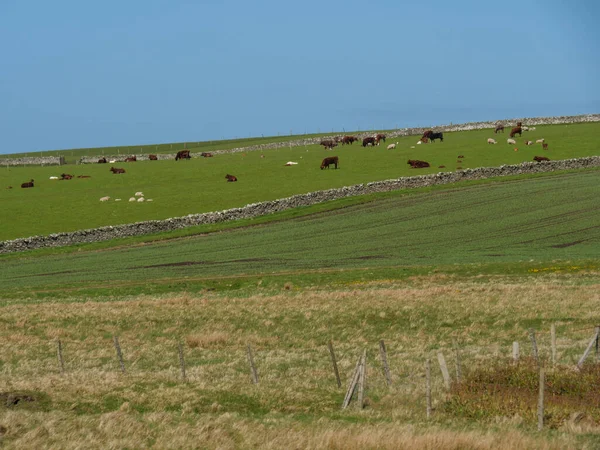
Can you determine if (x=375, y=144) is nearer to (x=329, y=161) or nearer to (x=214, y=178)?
(x=329, y=161)

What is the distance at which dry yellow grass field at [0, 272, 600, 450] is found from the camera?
51.4 ft

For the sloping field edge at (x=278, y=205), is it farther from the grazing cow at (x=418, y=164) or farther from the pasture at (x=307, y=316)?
the grazing cow at (x=418, y=164)

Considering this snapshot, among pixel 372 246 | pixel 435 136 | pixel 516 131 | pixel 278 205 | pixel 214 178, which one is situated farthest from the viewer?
pixel 435 136

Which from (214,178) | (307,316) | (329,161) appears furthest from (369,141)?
(307,316)

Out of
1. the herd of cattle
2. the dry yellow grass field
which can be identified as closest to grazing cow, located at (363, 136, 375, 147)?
the herd of cattle

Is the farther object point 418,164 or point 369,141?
point 369,141

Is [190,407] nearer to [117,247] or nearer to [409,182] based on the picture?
[117,247]

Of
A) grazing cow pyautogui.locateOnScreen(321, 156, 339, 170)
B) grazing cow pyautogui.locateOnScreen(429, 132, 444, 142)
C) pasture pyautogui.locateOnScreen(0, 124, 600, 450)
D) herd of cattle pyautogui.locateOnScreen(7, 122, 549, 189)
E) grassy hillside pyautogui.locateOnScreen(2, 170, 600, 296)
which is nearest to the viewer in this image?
pasture pyautogui.locateOnScreen(0, 124, 600, 450)

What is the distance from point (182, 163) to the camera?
114562mm

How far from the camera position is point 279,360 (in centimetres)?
2714

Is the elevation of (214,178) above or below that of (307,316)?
above

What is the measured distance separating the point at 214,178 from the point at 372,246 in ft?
137

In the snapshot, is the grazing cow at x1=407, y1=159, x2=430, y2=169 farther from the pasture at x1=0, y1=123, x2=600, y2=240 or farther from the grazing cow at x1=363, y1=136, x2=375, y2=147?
the grazing cow at x1=363, y1=136, x2=375, y2=147

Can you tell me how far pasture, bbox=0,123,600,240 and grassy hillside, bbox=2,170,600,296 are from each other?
9.50 metres
